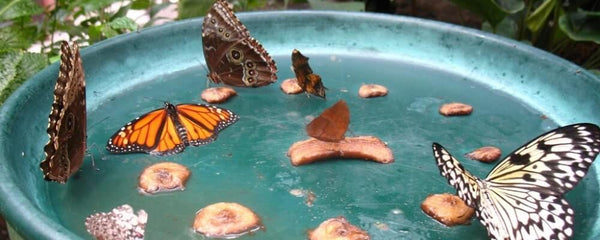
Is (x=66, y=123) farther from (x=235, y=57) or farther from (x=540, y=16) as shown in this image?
(x=540, y=16)

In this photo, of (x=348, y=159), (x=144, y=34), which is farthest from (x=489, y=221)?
(x=144, y=34)

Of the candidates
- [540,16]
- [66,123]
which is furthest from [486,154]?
[540,16]

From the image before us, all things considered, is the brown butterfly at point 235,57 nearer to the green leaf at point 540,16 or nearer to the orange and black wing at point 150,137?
the orange and black wing at point 150,137

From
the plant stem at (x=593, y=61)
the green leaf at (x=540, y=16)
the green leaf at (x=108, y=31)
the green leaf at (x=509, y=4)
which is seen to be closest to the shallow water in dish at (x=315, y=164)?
the green leaf at (x=108, y=31)

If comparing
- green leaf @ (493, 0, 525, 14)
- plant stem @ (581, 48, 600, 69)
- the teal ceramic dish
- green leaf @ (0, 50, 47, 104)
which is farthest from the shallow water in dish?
plant stem @ (581, 48, 600, 69)

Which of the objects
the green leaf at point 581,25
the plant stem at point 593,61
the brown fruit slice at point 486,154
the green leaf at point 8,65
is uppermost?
the green leaf at point 8,65

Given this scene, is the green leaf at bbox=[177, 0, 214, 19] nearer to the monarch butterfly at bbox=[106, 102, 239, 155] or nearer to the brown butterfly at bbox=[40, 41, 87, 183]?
the monarch butterfly at bbox=[106, 102, 239, 155]

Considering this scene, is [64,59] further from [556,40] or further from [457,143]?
[556,40]
